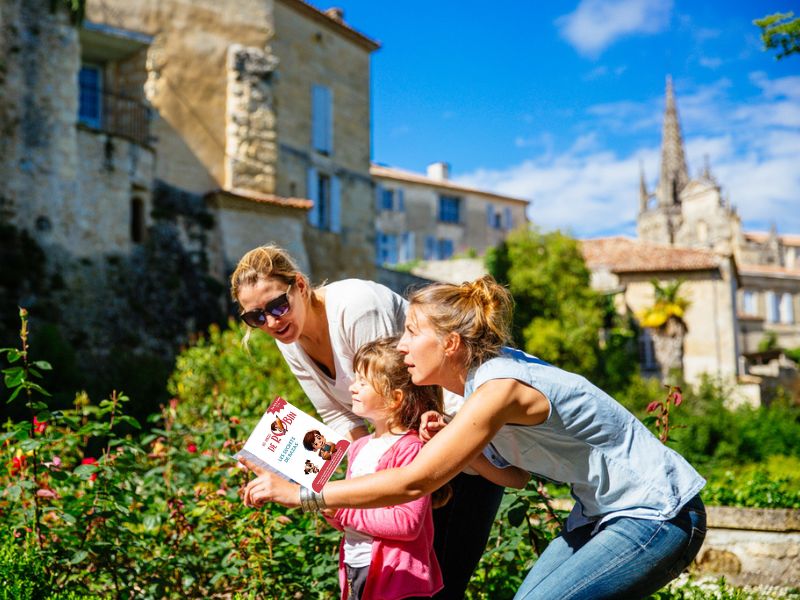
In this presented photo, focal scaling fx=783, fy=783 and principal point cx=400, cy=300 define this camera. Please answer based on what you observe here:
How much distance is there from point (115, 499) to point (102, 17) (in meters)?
16.7

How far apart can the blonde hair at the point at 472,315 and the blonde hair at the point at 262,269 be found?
718mm

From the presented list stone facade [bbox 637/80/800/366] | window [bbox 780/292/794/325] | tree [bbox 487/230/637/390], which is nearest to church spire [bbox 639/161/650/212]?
stone facade [bbox 637/80/800/366]

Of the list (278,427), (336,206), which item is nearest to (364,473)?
(278,427)

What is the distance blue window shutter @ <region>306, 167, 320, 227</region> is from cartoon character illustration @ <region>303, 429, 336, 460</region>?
1946cm

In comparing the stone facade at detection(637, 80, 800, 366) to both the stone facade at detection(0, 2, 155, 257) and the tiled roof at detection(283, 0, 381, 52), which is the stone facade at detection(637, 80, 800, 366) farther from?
the stone facade at detection(0, 2, 155, 257)

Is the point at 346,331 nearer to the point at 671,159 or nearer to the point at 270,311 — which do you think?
the point at 270,311

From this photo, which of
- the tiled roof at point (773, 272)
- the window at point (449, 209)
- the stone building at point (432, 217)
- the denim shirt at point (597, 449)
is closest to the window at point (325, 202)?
the stone building at point (432, 217)

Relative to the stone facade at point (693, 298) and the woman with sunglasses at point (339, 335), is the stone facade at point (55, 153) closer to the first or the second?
the woman with sunglasses at point (339, 335)

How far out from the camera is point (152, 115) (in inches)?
727

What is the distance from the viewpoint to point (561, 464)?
8.14ft

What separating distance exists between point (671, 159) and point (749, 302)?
33.7 m

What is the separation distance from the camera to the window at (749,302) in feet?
179

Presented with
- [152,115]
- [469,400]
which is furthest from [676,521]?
[152,115]

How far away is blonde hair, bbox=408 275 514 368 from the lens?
2.55m
